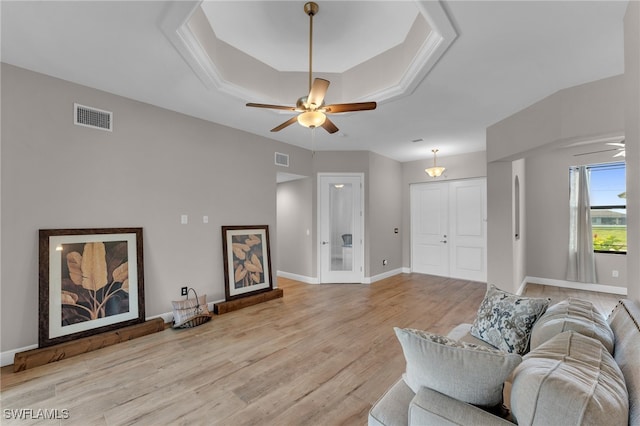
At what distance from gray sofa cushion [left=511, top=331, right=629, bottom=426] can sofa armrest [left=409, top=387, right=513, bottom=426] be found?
0.35ft

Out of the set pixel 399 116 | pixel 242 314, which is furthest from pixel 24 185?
pixel 399 116

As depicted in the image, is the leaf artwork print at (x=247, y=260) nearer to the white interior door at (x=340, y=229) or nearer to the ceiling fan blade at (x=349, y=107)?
the white interior door at (x=340, y=229)

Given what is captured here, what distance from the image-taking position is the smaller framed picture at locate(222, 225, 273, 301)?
4.26m

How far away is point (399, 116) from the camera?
389 centimetres

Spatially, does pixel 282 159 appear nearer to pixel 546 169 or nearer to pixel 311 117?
pixel 311 117

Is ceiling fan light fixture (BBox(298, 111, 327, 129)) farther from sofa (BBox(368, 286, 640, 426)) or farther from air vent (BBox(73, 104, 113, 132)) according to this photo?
air vent (BBox(73, 104, 113, 132))

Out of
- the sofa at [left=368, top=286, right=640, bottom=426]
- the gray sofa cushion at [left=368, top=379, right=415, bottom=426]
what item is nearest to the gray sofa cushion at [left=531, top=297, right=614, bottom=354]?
the sofa at [left=368, top=286, right=640, bottom=426]

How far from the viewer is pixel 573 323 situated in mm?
1452

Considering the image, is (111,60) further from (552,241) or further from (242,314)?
(552,241)

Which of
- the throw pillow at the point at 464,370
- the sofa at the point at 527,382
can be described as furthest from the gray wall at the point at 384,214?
the throw pillow at the point at 464,370

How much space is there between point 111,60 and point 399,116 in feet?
11.0

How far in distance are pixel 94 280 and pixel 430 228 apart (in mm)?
6397

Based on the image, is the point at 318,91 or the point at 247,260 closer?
the point at 318,91

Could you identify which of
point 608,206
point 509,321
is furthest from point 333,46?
point 608,206
